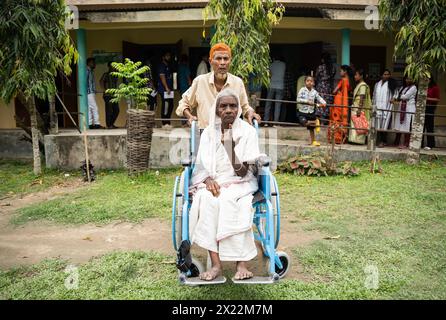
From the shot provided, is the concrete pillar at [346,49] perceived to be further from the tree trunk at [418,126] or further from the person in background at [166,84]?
the person in background at [166,84]

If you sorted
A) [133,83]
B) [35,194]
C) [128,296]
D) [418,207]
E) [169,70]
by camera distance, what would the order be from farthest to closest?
[169,70] < [133,83] < [35,194] < [418,207] < [128,296]

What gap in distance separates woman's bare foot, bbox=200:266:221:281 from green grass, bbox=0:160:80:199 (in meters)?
5.29

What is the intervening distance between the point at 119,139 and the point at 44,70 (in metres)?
1.98

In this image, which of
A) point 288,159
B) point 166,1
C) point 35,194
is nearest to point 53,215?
point 35,194

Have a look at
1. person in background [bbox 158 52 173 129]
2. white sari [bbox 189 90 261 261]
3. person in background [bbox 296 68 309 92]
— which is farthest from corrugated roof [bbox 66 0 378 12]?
white sari [bbox 189 90 261 261]

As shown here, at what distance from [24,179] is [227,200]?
6.22 metres

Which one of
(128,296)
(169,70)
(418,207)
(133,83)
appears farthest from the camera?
(169,70)

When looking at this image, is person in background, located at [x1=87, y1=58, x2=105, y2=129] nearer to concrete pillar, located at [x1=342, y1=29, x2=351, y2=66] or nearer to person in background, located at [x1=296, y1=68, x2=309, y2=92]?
person in background, located at [x1=296, y1=68, x2=309, y2=92]

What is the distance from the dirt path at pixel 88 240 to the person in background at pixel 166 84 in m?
5.49

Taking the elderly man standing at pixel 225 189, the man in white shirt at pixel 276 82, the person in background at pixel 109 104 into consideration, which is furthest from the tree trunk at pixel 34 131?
the elderly man standing at pixel 225 189

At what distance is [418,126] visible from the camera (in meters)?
8.80

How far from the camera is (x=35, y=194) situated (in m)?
7.62

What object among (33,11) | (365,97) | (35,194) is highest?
(33,11)

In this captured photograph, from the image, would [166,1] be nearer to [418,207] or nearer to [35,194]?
[35,194]
